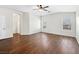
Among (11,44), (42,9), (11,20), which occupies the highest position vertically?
(42,9)

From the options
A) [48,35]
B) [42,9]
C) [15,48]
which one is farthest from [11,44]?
[42,9]

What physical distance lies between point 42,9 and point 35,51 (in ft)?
1.71

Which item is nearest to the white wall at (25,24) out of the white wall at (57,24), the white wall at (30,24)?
the white wall at (30,24)

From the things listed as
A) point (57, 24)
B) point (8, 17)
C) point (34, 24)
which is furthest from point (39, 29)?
point (8, 17)

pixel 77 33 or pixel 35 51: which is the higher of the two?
pixel 77 33

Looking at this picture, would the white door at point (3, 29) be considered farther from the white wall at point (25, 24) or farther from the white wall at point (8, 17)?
the white wall at point (25, 24)

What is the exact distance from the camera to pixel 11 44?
126cm

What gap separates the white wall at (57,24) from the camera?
126 centimetres

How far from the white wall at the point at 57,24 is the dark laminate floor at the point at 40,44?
0.20ft

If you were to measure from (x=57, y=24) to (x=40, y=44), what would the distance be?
1.09ft

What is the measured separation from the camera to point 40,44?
1271 millimetres

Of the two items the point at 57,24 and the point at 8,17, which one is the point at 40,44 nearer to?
the point at 57,24
